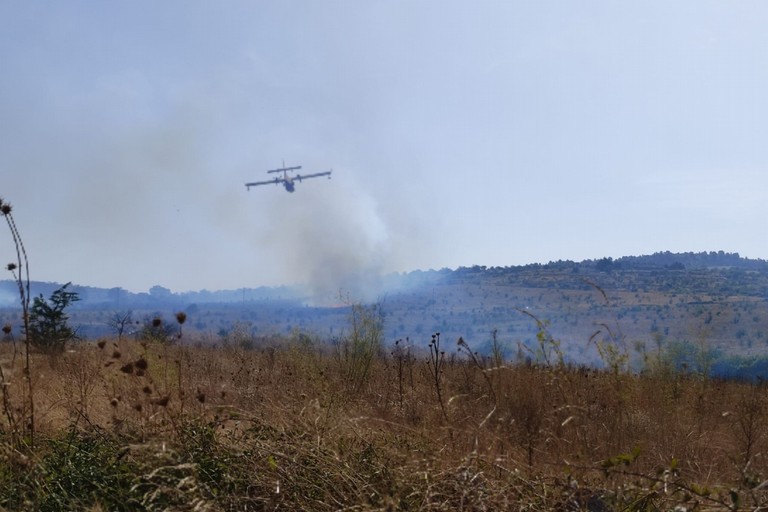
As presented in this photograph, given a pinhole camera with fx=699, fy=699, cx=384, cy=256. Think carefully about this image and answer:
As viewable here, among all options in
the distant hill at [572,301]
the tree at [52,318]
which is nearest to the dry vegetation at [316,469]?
the tree at [52,318]

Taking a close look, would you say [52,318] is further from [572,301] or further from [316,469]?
[572,301]

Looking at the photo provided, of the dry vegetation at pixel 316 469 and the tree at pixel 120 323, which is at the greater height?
the tree at pixel 120 323

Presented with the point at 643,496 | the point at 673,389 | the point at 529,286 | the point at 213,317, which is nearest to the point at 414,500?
the point at 643,496

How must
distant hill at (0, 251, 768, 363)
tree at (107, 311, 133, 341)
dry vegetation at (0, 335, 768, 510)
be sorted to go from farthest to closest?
distant hill at (0, 251, 768, 363)
tree at (107, 311, 133, 341)
dry vegetation at (0, 335, 768, 510)

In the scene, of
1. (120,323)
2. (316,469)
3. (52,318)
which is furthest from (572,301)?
(316,469)

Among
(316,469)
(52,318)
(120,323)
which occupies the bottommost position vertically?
Answer: (316,469)

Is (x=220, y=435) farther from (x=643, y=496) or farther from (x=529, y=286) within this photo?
(x=529, y=286)

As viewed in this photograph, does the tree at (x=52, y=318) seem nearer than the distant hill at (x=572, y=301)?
Yes

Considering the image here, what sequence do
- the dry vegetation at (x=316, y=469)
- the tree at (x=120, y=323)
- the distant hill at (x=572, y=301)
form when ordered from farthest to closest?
the distant hill at (x=572, y=301)
the tree at (x=120, y=323)
the dry vegetation at (x=316, y=469)

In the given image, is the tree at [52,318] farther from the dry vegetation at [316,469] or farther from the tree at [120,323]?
the dry vegetation at [316,469]

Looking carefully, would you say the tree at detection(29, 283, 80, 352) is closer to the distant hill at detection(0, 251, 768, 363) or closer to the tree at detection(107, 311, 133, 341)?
the tree at detection(107, 311, 133, 341)

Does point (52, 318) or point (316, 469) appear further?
point (52, 318)

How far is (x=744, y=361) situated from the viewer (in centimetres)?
3378

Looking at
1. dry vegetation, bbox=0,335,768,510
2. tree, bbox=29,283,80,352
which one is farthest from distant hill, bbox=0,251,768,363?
dry vegetation, bbox=0,335,768,510
